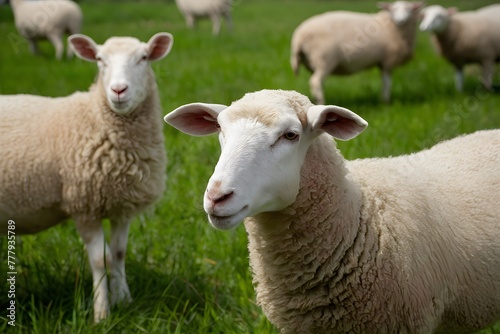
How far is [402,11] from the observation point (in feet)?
25.8

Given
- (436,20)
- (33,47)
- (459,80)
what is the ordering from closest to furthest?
(436,20) < (459,80) < (33,47)

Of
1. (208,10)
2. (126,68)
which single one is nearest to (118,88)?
(126,68)

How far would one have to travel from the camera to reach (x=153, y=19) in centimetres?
1784

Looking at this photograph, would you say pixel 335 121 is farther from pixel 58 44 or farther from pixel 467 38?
pixel 58 44

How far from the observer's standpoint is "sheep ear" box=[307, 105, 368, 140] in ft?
7.06

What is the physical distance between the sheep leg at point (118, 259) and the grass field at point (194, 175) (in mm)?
79

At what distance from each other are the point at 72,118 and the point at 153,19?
14906 mm

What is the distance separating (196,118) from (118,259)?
1.43m

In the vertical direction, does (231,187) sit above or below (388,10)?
above

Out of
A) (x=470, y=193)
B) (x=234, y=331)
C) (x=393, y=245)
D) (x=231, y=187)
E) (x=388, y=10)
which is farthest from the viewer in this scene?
(x=388, y=10)

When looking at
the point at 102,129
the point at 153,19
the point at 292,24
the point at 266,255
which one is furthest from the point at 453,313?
the point at 153,19

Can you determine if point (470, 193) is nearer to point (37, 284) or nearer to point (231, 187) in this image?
point (231, 187)

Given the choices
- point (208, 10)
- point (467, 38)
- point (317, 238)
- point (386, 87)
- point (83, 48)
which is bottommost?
point (208, 10)

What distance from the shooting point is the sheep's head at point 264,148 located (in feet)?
6.42
